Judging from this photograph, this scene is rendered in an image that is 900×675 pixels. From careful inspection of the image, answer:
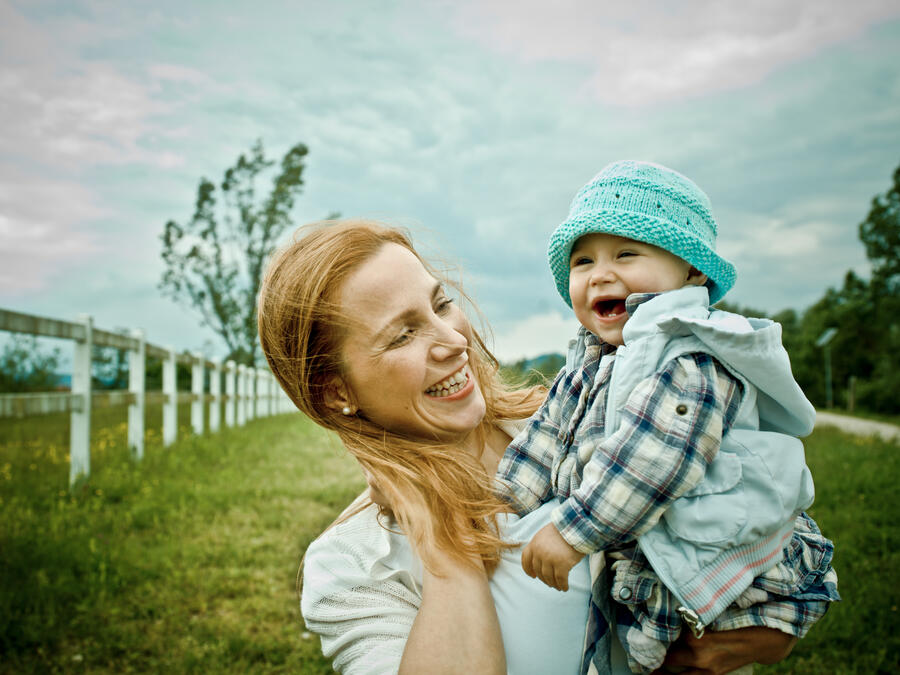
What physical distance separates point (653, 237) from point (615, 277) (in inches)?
5.8

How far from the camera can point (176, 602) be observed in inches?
160

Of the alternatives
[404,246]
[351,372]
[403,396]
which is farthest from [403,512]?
[404,246]

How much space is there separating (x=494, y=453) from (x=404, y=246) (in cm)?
78

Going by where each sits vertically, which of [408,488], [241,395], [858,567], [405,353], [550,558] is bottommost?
[858,567]

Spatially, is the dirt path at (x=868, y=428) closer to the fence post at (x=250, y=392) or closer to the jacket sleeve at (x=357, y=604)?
the jacket sleeve at (x=357, y=604)

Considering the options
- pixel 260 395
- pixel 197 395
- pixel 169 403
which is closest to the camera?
pixel 169 403

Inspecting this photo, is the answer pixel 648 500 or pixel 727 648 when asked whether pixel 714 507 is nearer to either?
pixel 648 500

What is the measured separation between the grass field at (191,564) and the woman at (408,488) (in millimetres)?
2030

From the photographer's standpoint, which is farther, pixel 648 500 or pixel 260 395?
pixel 260 395

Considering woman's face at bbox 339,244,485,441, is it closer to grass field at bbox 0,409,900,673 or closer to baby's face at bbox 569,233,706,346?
baby's face at bbox 569,233,706,346

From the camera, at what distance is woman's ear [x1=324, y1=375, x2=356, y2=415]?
2072mm

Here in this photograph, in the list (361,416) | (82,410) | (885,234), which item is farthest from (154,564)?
(885,234)

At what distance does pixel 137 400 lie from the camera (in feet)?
24.7

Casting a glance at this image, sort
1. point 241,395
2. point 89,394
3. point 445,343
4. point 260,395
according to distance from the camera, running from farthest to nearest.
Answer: point 260,395, point 241,395, point 89,394, point 445,343
